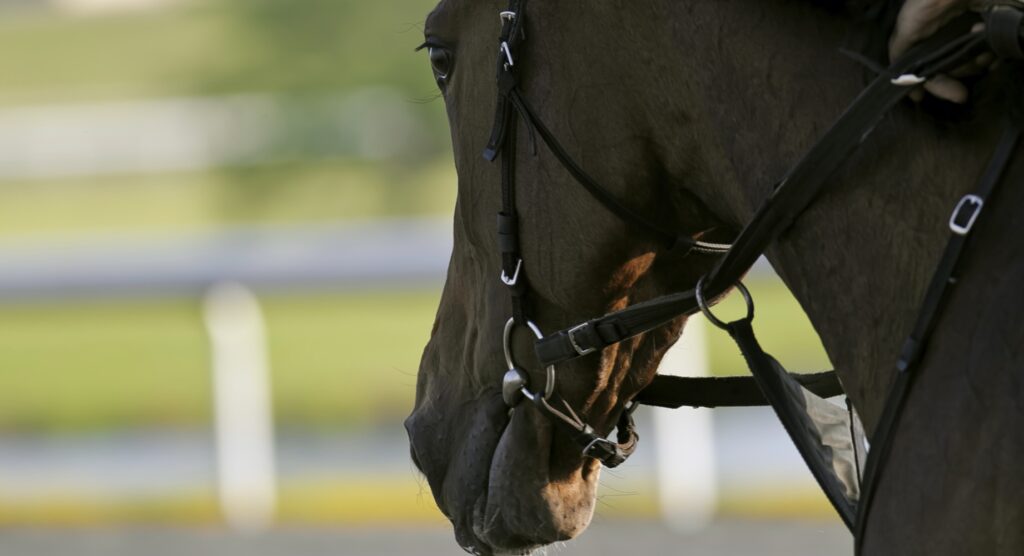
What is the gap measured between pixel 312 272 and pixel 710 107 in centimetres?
556

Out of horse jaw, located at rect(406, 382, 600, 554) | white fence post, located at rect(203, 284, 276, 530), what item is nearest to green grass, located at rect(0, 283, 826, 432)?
white fence post, located at rect(203, 284, 276, 530)

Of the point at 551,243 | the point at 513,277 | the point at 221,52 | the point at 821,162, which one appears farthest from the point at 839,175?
the point at 221,52

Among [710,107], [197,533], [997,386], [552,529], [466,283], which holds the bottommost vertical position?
[197,533]

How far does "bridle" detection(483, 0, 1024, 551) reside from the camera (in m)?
1.70

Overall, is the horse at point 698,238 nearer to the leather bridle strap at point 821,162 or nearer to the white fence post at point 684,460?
the leather bridle strap at point 821,162

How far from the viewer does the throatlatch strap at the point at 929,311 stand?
167 cm

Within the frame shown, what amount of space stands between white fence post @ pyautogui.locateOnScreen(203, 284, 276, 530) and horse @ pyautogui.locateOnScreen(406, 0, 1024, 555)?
14.1 ft

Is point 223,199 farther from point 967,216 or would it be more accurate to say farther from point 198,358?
point 967,216

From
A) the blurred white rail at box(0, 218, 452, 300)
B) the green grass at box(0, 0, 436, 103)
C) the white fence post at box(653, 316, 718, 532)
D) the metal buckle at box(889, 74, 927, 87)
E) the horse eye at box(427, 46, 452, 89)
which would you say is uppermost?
the green grass at box(0, 0, 436, 103)

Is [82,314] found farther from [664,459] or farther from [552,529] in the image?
[552,529]

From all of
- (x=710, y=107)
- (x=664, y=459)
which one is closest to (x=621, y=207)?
(x=710, y=107)

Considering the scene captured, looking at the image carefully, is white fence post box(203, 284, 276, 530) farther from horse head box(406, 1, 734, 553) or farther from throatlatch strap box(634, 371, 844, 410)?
throatlatch strap box(634, 371, 844, 410)

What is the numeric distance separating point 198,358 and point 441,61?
1170 cm

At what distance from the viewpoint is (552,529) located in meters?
2.46
